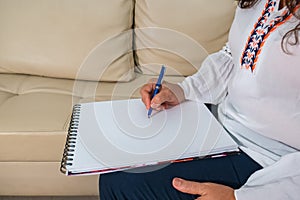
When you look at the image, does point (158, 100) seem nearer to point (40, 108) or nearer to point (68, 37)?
point (40, 108)

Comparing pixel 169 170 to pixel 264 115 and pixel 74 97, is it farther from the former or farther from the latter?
pixel 74 97

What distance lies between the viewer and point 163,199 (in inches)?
31.1

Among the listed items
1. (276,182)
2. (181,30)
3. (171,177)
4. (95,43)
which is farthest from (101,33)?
(276,182)

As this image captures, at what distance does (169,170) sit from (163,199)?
71mm

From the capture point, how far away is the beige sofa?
1.52 meters

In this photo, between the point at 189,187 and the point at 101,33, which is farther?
the point at 101,33

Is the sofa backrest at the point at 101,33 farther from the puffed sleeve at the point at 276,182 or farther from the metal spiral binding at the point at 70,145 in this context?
the puffed sleeve at the point at 276,182

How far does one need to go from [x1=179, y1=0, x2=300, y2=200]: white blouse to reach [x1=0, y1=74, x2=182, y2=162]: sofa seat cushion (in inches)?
21.5

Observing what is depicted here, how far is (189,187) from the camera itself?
2.49 feet

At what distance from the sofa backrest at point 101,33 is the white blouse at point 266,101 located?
0.55 meters

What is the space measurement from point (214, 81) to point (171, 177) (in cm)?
38

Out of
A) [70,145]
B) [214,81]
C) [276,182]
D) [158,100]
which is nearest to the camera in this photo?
[276,182]

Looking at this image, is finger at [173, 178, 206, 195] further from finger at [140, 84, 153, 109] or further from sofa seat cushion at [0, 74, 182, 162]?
sofa seat cushion at [0, 74, 182, 162]

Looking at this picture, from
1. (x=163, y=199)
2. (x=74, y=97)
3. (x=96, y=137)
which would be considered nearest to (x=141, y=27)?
(x=74, y=97)
